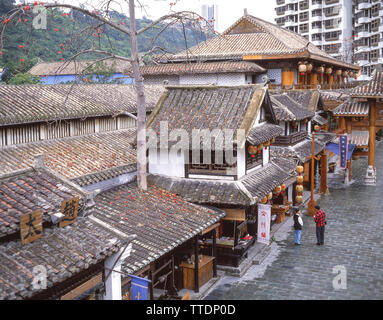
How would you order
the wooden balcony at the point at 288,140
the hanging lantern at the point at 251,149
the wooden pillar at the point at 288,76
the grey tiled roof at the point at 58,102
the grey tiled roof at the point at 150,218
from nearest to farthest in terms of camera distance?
the grey tiled roof at the point at 150,218
the grey tiled roof at the point at 58,102
the hanging lantern at the point at 251,149
the wooden balcony at the point at 288,140
the wooden pillar at the point at 288,76

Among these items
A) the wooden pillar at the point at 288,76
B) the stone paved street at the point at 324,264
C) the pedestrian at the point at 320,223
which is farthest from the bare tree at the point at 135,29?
the wooden pillar at the point at 288,76

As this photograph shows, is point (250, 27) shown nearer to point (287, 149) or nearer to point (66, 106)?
point (287, 149)

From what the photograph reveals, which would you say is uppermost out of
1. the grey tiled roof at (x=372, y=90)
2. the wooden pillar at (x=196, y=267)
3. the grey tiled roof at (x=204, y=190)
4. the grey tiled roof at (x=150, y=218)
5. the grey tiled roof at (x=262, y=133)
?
the grey tiled roof at (x=372, y=90)

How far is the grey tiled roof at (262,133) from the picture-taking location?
16.0 meters

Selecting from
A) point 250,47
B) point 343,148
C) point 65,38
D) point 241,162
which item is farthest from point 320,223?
point 65,38

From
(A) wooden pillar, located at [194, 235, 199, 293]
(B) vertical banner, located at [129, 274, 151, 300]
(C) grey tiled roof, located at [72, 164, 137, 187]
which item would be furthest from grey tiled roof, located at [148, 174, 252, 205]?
(B) vertical banner, located at [129, 274, 151, 300]

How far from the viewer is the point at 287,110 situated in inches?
959

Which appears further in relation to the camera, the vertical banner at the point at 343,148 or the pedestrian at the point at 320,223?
the vertical banner at the point at 343,148

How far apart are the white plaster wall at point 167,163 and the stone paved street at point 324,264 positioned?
14.7 ft

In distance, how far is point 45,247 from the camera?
27.8ft

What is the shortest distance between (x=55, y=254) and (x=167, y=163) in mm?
8960

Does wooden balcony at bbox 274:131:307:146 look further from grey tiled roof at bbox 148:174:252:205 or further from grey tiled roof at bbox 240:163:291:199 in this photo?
grey tiled roof at bbox 148:174:252:205

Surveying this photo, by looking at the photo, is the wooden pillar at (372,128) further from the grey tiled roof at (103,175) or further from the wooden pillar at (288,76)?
the grey tiled roof at (103,175)

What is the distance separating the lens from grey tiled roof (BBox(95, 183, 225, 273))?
1177cm
